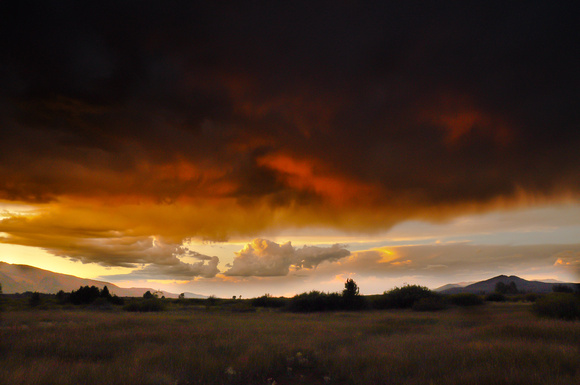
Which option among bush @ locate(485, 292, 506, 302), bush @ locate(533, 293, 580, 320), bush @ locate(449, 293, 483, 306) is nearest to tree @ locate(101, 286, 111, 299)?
bush @ locate(449, 293, 483, 306)

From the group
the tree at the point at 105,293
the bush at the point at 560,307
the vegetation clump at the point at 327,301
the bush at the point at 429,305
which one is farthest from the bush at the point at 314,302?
the tree at the point at 105,293

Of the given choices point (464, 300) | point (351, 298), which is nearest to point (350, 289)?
point (351, 298)

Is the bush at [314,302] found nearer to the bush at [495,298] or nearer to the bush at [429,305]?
the bush at [429,305]

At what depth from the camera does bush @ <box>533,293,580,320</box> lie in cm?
2002

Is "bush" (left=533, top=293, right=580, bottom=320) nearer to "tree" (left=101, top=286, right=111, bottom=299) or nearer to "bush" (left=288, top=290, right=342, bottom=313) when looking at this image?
"bush" (left=288, top=290, right=342, bottom=313)

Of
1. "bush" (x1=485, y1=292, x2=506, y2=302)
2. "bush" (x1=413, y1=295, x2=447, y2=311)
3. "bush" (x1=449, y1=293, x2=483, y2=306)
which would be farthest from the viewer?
"bush" (x1=485, y1=292, x2=506, y2=302)

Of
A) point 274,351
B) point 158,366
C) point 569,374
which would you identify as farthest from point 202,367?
point 569,374

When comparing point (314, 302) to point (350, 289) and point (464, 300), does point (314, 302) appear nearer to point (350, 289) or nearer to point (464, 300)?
point (350, 289)

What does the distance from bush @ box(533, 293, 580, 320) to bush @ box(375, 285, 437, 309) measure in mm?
19896

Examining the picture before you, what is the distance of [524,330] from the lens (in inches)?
568

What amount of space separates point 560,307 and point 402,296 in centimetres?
2282

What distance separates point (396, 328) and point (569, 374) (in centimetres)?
1083

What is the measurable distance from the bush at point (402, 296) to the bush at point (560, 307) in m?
19.9

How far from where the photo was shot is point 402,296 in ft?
139
